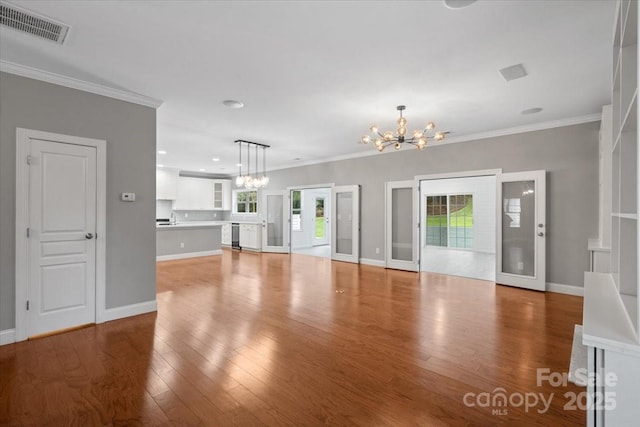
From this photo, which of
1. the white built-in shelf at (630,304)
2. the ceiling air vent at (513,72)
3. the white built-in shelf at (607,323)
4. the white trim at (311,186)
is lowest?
the white built-in shelf at (607,323)

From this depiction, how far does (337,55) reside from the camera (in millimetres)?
2867

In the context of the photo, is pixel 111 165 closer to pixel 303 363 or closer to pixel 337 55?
pixel 337 55

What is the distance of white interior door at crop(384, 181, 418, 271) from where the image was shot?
261 inches

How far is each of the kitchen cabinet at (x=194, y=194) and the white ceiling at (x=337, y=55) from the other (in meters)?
6.44

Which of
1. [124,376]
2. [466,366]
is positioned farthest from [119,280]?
[466,366]

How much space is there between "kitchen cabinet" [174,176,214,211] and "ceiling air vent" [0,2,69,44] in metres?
8.41

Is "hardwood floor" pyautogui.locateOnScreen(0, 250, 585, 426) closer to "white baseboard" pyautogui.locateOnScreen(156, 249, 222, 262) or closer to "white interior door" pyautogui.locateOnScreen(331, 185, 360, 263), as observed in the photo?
"white interior door" pyautogui.locateOnScreen(331, 185, 360, 263)

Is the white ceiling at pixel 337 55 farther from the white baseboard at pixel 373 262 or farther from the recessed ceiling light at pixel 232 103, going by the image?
the white baseboard at pixel 373 262

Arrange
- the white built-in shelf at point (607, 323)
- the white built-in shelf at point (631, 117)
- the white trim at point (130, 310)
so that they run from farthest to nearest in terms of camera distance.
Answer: the white trim at point (130, 310) < the white built-in shelf at point (631, 117) < the white built-in shelf at point (607, 323)

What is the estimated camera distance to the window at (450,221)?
35.1 feet

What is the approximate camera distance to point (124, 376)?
2.40 meters

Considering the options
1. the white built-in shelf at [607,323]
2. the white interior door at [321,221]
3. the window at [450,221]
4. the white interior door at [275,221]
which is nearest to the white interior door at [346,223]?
the white interior door at [275,221]

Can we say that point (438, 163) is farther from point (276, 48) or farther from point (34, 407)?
point (34, 407)

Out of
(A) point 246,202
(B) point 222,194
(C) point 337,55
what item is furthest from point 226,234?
(C) point 337,55
